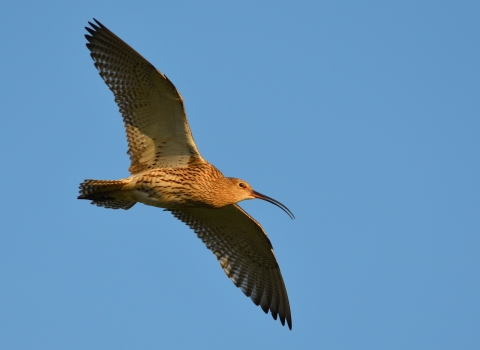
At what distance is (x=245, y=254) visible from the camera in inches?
667

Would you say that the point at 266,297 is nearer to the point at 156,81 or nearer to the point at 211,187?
the point at 211,187


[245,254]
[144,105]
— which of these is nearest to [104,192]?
[144,105]

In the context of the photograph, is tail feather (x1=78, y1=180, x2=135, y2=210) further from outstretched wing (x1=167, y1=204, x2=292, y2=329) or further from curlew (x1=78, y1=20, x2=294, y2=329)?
outstretched wing (x1=167, y1=204, x2=292, y2=329)

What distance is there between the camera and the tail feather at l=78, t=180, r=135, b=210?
572 inches

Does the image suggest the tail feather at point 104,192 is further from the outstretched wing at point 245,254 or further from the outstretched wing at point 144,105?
the outstretched wing at point 245,254

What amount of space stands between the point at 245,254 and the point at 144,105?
424cm

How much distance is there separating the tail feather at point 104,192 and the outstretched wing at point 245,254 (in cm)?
174

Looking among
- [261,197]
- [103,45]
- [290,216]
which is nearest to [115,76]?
[103,45]

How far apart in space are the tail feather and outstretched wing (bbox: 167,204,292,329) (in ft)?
5.71

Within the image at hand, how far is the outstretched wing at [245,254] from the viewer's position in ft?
54.3

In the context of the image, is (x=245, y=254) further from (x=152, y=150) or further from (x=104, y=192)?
(x=104, y=192)

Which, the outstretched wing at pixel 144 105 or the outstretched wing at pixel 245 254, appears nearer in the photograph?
the outstretched wing at pixel 144 105

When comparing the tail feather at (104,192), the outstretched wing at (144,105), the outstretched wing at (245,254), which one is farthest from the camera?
the outstretched wing at (245,254)

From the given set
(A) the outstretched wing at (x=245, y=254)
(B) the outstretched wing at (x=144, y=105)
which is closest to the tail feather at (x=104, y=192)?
(B) the outstretched wing at (x=144, y=105)
